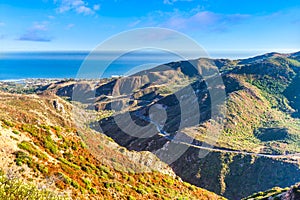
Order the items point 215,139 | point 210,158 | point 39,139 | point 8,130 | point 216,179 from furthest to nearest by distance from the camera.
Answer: point 215,139
point 210,158
point 216,179
point 39,139
point 8,130

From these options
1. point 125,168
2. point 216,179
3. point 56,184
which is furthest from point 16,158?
point 216,179

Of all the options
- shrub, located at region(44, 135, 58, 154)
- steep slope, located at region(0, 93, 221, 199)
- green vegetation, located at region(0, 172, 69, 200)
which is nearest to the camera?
green vegetation, located at region(0, 172, 69, 200)

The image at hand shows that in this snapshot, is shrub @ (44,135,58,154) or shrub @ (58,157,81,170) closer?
shrub @ (58,157,81,170)

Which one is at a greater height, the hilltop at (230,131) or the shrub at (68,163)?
the shrub at (68,163)

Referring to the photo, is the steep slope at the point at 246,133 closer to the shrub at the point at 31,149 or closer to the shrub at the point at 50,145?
the shrub at the point at 50,145

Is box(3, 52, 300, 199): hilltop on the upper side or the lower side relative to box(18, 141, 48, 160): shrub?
lower

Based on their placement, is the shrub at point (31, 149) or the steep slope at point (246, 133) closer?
the shrub at point (31, 149)

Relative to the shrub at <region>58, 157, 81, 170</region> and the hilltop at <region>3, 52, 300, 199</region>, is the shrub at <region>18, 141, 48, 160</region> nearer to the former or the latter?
the shrub at <region>58, 157, 81, 170</region>

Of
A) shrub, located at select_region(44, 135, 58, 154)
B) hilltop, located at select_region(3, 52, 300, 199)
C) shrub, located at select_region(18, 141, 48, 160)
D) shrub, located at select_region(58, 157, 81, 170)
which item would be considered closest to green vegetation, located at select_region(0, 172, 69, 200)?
shrub, located at select_region(18, 141, 48, 160)

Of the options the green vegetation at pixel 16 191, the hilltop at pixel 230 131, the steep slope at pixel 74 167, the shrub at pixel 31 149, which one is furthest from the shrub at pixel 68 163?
the green vegetation at pixel 16 191

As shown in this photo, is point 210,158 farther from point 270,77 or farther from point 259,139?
→ point 270,77

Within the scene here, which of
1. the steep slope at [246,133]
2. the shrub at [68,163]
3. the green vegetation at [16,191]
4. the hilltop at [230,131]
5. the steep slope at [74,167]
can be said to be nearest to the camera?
the green vegetation at [16,191]
